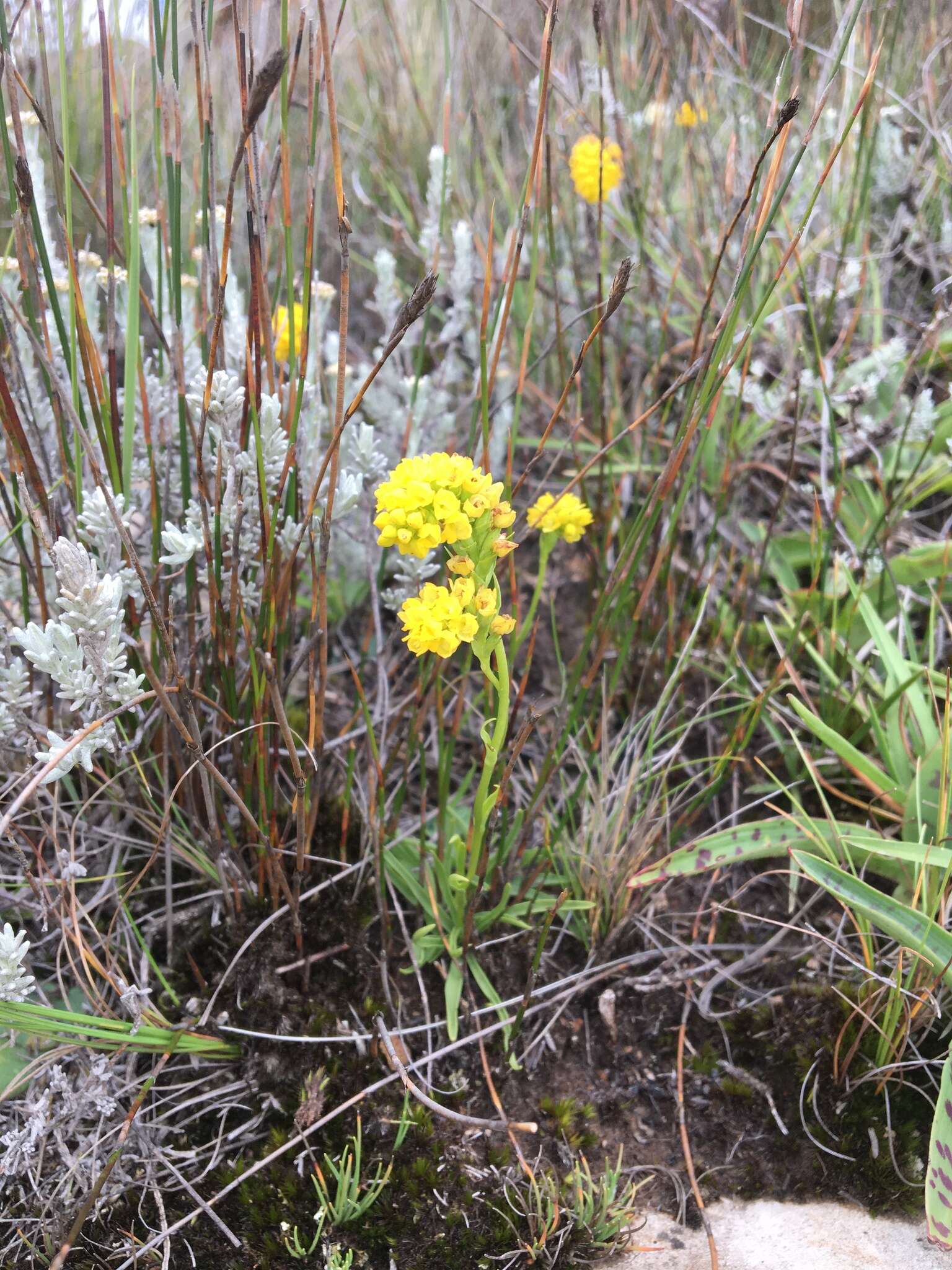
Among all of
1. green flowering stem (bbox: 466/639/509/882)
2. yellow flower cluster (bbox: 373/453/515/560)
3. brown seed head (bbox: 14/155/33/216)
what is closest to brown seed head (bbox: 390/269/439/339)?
yellow flower cluster (bbox: 373/453/515/560)

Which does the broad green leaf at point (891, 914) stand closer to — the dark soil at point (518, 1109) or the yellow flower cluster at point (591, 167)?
the dark soil at point (518, 1109)

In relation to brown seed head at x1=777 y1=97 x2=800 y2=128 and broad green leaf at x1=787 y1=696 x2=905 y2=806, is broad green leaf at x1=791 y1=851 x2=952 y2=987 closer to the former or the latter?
broad green leaf at x1=787 y1=696 x2=905 y2=806

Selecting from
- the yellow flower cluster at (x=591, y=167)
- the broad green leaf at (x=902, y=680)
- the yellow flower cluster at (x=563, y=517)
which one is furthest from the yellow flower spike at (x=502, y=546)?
the yellow flower cluster at (x=591, y=167)

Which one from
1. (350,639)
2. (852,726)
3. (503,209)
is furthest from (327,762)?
(503,209)

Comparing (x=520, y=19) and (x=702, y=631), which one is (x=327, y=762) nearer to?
(x=702, y=631)

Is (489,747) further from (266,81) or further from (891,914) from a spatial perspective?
(266,81)

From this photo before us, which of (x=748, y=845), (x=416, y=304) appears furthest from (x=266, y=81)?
(x=748, y=845)
